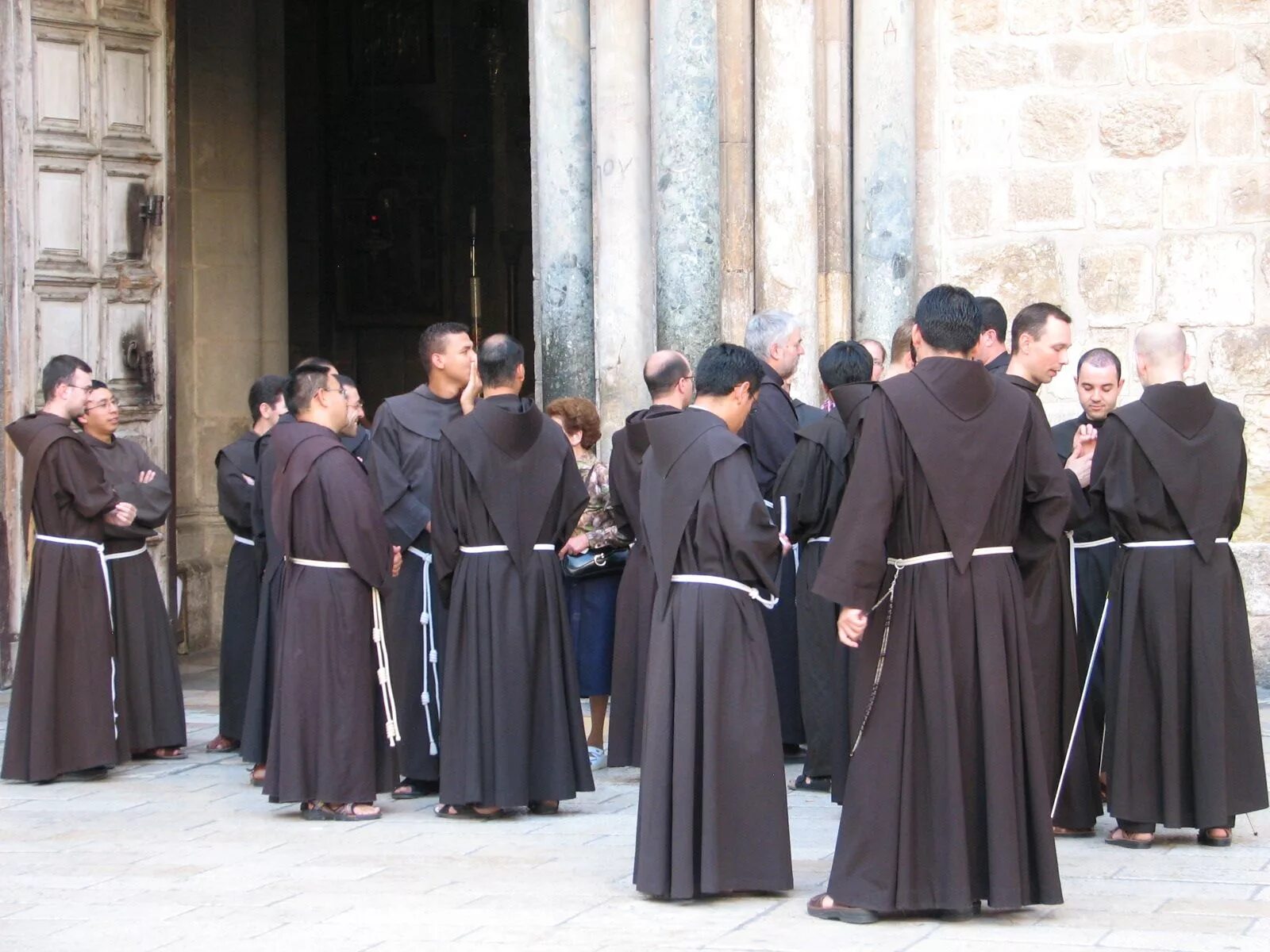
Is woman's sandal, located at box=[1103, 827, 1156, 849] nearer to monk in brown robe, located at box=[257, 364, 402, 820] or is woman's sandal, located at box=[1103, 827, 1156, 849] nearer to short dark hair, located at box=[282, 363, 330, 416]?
monk in brown robe, located at box=[257, 364, 402, 820]

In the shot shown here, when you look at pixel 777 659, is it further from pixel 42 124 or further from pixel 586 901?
pixel 42 124

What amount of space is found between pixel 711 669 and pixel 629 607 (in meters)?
2.17

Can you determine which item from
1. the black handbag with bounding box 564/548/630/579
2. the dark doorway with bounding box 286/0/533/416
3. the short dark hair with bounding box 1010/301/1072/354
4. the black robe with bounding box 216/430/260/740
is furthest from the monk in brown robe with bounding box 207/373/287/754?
the dark doorway with bounding box 286/0/533/416

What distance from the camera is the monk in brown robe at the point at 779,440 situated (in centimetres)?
801

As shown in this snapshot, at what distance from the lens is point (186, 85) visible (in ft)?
42.5

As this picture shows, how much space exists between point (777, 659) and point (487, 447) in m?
1.63

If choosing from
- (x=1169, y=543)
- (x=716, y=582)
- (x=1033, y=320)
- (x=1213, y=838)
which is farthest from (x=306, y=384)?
(x=1213, y=838)

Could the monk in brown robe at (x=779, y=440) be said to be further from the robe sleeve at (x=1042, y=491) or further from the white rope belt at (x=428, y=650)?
the robe sleeve at (x=1042, y=491)

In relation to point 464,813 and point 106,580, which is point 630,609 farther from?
point 106,580

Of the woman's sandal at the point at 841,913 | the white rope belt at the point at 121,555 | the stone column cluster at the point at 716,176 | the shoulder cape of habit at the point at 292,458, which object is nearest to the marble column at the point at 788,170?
the stone column cluster at the point at 716,176

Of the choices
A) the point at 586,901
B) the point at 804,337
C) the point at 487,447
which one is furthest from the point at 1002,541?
the point at 804,337

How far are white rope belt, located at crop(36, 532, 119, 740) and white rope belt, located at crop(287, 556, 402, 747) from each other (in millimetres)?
1382

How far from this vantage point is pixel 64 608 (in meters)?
8.37

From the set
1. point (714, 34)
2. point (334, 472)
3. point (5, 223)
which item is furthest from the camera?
point (5, 223)
